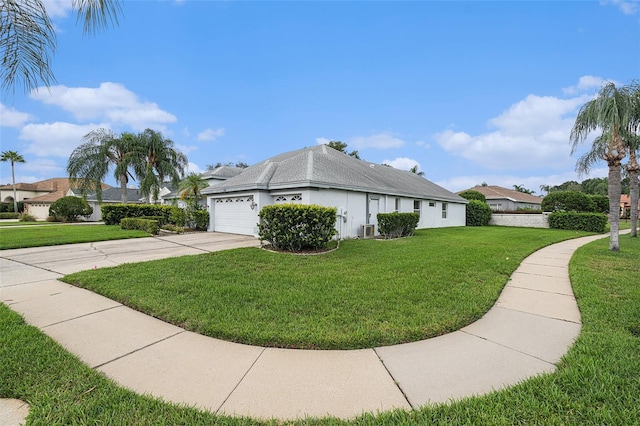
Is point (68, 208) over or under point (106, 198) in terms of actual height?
under

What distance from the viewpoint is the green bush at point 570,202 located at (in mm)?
22766

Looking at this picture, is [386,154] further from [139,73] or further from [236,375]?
[236,375]

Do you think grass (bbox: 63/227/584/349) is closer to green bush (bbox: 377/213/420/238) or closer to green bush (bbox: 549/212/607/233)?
green bush (bbox: 377/213/420/238)

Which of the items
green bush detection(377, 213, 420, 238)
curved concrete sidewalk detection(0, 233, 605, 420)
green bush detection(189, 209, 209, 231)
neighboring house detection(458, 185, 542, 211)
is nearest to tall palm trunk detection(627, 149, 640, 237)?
A: green bush detection(377, 213, 420, 238)

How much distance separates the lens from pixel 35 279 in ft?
18.1

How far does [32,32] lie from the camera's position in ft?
7.81

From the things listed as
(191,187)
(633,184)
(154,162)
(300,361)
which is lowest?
(300,361)

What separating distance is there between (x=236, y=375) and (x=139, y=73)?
10043 mm

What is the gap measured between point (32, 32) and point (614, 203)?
14656 millimetres

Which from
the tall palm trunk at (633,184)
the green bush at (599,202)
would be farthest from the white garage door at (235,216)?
the green bush at (599,202)

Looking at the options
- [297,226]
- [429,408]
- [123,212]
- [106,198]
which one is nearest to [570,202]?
[297,226]

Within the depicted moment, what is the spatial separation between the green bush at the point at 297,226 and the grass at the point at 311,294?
0.87 m

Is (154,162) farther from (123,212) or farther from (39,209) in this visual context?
(39,209)

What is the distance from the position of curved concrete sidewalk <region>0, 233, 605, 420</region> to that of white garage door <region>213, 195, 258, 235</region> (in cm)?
865
